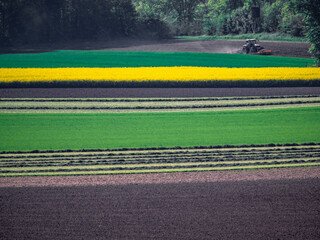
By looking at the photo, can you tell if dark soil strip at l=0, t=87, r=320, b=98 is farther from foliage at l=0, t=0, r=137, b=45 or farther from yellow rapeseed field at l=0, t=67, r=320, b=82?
foliage at l=0, t=0, r=137, b=45

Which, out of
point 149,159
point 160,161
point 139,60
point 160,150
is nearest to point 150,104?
point 160,150

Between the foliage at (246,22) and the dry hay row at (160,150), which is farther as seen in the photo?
the foliage at (246,22)

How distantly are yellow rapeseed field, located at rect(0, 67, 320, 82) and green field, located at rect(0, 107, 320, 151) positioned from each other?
5.99 metres

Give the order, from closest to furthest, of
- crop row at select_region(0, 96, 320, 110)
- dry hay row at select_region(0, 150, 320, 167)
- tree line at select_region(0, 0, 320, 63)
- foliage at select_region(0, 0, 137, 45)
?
dry hay row at select_region(0, 150, 320, 167), crop row at select_region(0, 96, 320, 110), foliage at select_region(0, 0, 137, 45), tree line at select_region(0, 0, 320, 63)

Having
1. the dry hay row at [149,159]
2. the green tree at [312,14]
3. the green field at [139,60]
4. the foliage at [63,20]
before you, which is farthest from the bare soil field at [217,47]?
the dry hay row at [149,159]

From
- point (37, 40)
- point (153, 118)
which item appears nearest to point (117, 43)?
point (37, 40)

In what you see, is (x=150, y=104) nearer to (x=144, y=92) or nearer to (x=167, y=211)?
(x=144, y=92)

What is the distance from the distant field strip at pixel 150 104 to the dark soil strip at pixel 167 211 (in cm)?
920

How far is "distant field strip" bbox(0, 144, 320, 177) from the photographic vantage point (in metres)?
11.6

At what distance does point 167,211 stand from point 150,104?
11.6 metres

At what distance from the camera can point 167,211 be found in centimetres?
880

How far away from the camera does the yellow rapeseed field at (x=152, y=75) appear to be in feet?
78.5

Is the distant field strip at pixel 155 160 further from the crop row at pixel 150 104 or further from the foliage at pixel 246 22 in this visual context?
the foliage at pixel 246 22

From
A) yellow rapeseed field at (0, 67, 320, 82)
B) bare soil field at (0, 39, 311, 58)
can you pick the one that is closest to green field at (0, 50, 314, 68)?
bare soil field at (0, 39, 311, 58)
